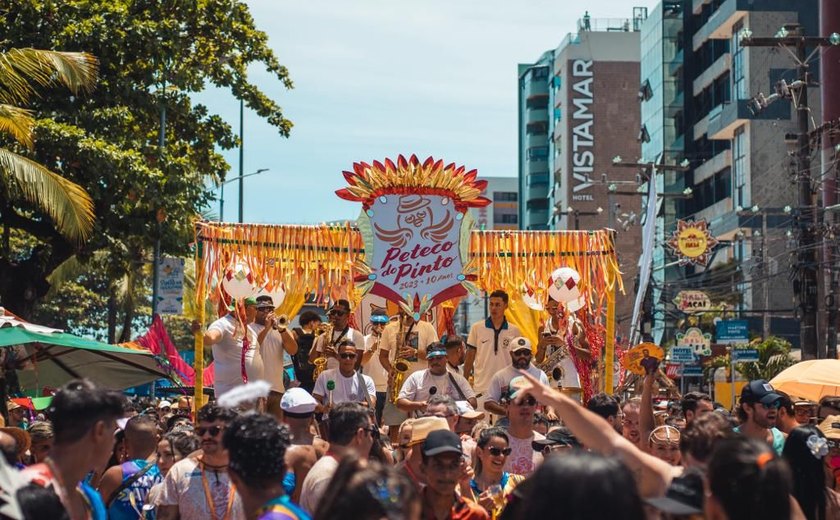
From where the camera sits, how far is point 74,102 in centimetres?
2434

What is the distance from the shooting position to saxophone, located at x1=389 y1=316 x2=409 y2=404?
1458 centimetres

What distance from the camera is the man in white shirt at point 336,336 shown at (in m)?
14.7

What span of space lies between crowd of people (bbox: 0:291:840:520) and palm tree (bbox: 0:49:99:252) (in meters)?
7.66

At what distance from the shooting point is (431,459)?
616cm

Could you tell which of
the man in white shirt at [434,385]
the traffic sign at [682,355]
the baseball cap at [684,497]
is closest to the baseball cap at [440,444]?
the baseball cap at [684,497]

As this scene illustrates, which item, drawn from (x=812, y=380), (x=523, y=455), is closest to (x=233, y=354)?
(x=523, y=455)

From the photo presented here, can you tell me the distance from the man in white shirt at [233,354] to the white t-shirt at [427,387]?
239 centimetres

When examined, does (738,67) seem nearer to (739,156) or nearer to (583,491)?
(739,156)

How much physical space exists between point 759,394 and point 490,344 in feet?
25.9

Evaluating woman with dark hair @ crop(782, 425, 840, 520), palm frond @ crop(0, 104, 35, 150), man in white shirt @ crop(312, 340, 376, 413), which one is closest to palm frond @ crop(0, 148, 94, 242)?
palm frond @ crop(0, 104, 35, 150)

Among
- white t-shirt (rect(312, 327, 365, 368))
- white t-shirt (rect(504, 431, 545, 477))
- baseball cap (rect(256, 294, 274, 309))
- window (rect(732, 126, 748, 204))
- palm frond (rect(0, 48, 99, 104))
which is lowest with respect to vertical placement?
white t-shirt (rect(504, 431, 545, 477))

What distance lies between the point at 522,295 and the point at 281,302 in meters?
3.20

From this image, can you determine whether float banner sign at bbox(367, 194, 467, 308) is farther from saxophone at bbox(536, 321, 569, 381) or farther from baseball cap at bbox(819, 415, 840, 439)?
baseball cap at bbox(819, 415, 840, 439)

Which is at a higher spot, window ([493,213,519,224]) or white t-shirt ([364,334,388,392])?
window ([493,213,519,224])
